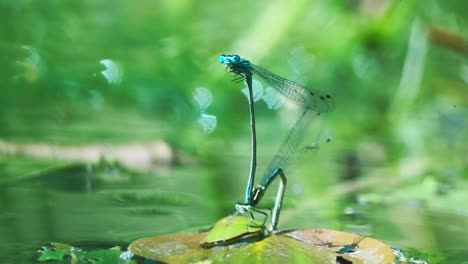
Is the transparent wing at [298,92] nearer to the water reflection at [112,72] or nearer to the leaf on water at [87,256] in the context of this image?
the leaf on water at [87,256]

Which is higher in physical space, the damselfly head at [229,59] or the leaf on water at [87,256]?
the damselfly head at [229,59]

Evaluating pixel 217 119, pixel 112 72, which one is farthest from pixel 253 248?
pixel 112 72

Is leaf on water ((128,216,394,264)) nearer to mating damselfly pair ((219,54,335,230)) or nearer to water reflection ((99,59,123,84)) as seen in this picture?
mating damselfly pair ((219,54,335,230))

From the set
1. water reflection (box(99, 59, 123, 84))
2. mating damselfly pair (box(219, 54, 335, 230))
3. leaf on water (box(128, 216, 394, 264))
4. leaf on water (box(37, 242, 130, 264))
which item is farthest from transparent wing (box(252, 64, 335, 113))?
water reflection (box(99, 59, 123, 84))

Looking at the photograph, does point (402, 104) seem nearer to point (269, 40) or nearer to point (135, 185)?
point (269, 40)

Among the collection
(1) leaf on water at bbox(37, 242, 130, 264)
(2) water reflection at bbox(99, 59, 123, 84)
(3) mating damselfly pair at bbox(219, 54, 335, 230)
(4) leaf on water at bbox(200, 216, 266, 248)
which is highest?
(2) water reflection at bbox(99, 59, 123, 84)

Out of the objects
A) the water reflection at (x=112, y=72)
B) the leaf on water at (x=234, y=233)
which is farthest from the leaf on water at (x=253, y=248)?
the water reflection at (x=112, y=72)
